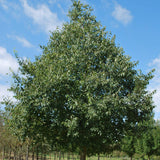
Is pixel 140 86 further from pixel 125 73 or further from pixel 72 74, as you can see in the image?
pixel 72 74

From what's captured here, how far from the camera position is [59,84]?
14234mm

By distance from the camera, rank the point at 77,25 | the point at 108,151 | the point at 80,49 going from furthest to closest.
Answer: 1. the point at 108,151
2. the point at 77,25
3. the point at 80,49

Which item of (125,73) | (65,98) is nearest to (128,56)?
(125,73)

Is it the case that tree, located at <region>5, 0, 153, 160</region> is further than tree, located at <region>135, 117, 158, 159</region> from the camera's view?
No

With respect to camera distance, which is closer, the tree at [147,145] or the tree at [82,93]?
the tree at [82,93]

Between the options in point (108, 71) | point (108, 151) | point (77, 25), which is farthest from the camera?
point (108, 151)

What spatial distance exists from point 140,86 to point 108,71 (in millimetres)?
2728

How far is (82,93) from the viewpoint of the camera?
14617 mm

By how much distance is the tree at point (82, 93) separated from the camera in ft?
45.4

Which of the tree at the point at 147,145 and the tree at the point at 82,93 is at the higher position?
the tree at the point at 82,93

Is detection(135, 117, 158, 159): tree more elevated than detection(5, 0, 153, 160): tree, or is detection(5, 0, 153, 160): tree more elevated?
detection(5, 0, 153, 160): tree

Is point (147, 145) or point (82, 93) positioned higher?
point (82, 93)

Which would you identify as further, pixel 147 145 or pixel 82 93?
pixel 147 145

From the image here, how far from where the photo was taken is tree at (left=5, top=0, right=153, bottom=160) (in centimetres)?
1383
